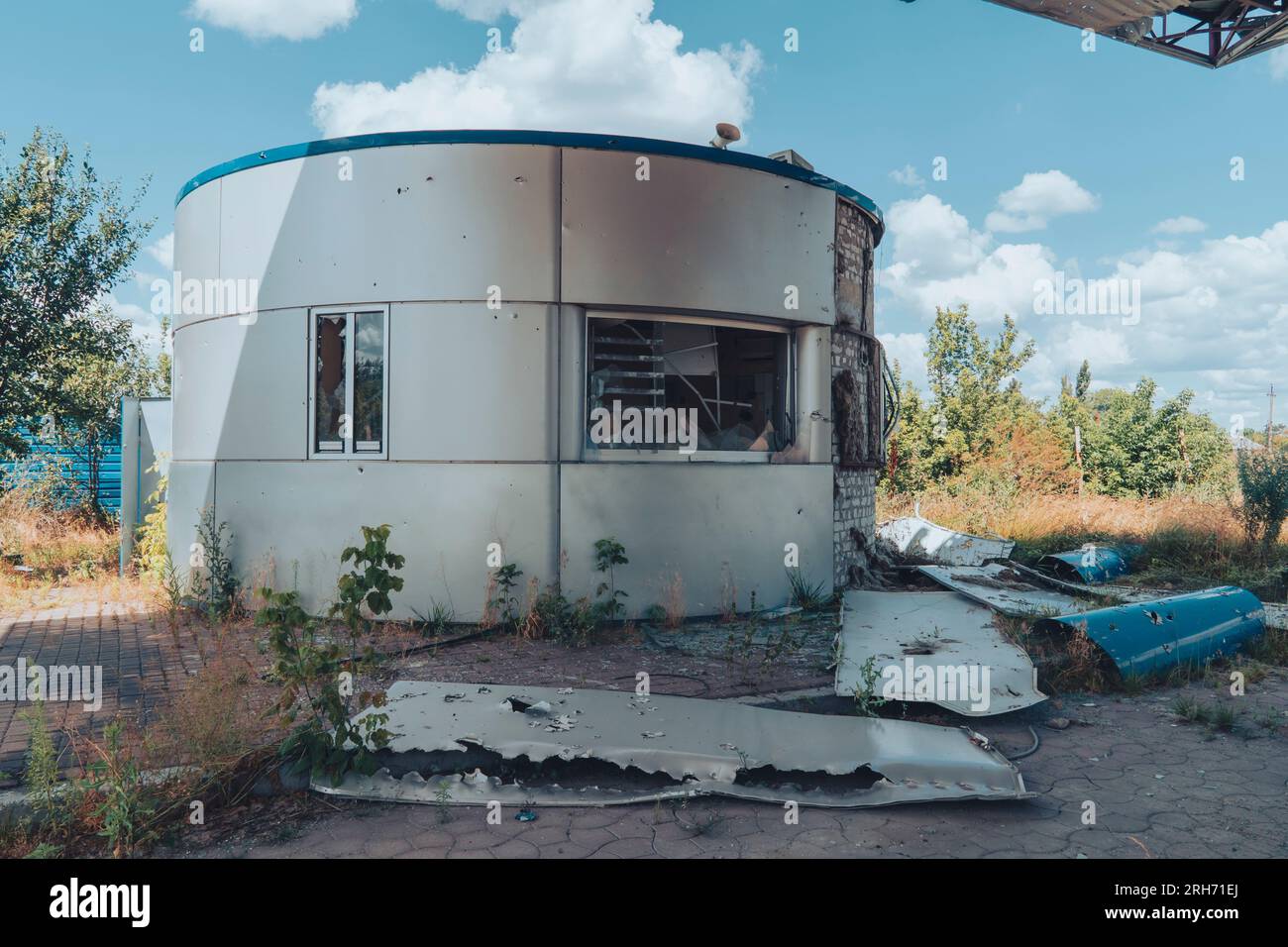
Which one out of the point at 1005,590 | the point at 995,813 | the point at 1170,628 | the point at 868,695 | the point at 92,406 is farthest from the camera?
the point at 92,406

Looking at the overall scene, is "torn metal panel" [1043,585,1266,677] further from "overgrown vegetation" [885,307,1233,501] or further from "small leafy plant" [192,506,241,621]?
"overgrown vegetation" [885,307,1233,501]

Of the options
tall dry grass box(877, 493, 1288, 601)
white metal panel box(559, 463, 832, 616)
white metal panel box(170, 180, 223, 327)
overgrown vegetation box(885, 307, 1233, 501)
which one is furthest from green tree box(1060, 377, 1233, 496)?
white metal panel box(170, 180, 223, 327)

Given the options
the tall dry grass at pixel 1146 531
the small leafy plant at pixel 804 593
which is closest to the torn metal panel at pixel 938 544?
the tall dry grass at pixel 1146 531

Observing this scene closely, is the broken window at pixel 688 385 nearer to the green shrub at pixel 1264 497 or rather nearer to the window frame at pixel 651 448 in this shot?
the window frame at pixel 651 448

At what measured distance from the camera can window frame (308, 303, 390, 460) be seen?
24.7 ft

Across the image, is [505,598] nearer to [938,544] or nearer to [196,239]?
[196,239]

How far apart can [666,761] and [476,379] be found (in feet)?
14.3

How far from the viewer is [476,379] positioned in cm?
740

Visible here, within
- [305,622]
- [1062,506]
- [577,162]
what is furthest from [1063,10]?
[305,622]

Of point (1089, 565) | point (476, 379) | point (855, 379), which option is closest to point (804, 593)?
point (855, 379)

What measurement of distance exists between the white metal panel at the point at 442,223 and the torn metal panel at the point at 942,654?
399 cm

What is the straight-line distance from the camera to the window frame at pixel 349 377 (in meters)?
7.52
